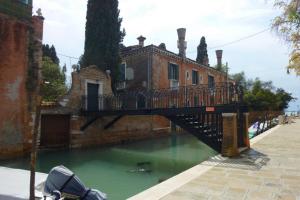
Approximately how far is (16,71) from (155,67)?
11.0 meters

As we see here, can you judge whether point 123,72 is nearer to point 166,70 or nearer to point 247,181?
point 166,70

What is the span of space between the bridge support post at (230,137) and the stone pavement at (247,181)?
1.22ft

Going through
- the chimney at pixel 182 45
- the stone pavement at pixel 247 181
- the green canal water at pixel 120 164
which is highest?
the chimney at pixel 182 45

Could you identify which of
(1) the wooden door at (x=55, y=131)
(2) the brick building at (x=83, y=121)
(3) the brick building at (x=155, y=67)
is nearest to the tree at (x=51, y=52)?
(3) the brick building at (x=155, y=67)

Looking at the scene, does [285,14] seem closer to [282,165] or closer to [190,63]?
[282,165]

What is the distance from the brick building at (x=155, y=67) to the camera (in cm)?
2131

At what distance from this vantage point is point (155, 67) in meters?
21.5

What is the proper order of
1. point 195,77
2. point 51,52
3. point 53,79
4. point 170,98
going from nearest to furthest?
point 170,98
point 53,79
point 195,77
point 51,52

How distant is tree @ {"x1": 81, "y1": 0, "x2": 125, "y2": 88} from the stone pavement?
1343cm

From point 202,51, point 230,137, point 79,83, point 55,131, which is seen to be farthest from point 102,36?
point 202,51

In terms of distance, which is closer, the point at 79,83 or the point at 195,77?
the point at 79,83

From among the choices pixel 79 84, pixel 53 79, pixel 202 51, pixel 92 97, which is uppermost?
pixel 202 51

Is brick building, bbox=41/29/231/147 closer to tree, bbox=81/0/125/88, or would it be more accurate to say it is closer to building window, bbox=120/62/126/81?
building window, bbox=120/62/126/81

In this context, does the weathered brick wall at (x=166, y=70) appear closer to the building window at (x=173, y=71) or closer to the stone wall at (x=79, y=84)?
the building window at (x=173, y=71)
